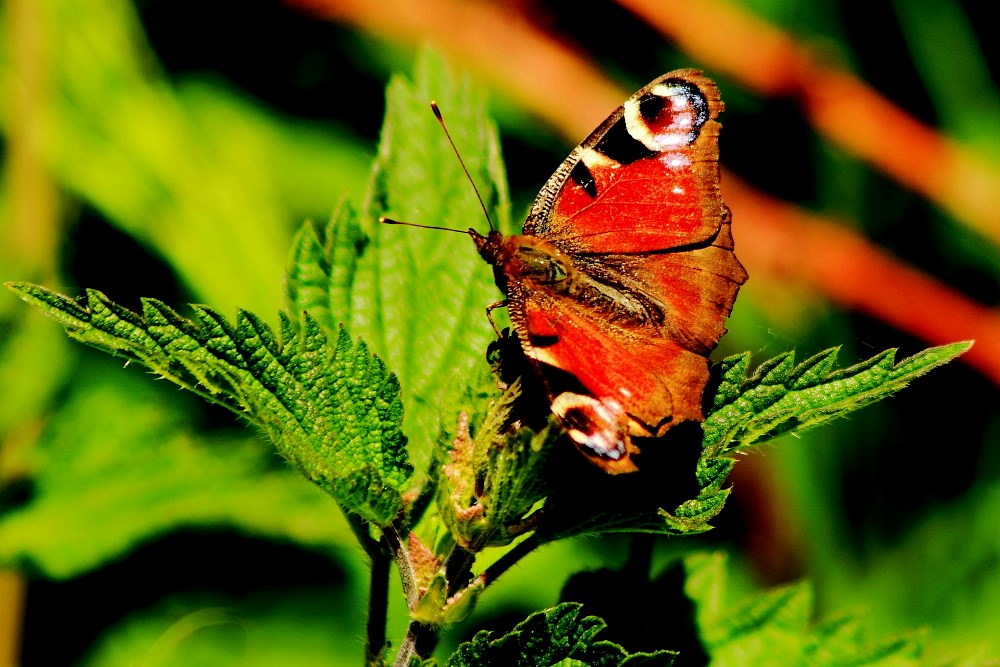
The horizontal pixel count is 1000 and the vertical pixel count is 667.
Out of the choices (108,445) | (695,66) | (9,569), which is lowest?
(9,569)

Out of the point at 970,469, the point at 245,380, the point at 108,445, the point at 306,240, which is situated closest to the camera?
the point at 245,380

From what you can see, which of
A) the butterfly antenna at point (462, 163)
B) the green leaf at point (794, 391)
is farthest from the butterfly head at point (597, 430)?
the butterfly antenna at point (462, 163)

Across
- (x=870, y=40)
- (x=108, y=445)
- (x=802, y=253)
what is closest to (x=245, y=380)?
(x=108, y=445)

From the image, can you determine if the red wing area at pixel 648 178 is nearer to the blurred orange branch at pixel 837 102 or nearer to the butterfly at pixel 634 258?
the butterfly at pixel 634 258

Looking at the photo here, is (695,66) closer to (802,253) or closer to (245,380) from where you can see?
(802,253)

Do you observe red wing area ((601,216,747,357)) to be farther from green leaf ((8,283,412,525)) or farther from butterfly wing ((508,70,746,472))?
green leaf ((8,283,412,525))

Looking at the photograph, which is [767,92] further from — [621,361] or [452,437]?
[452,437]

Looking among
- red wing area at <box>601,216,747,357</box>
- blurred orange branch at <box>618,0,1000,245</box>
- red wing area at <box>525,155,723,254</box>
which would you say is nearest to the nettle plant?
red wing area at <box>601,216,747,357</box>
